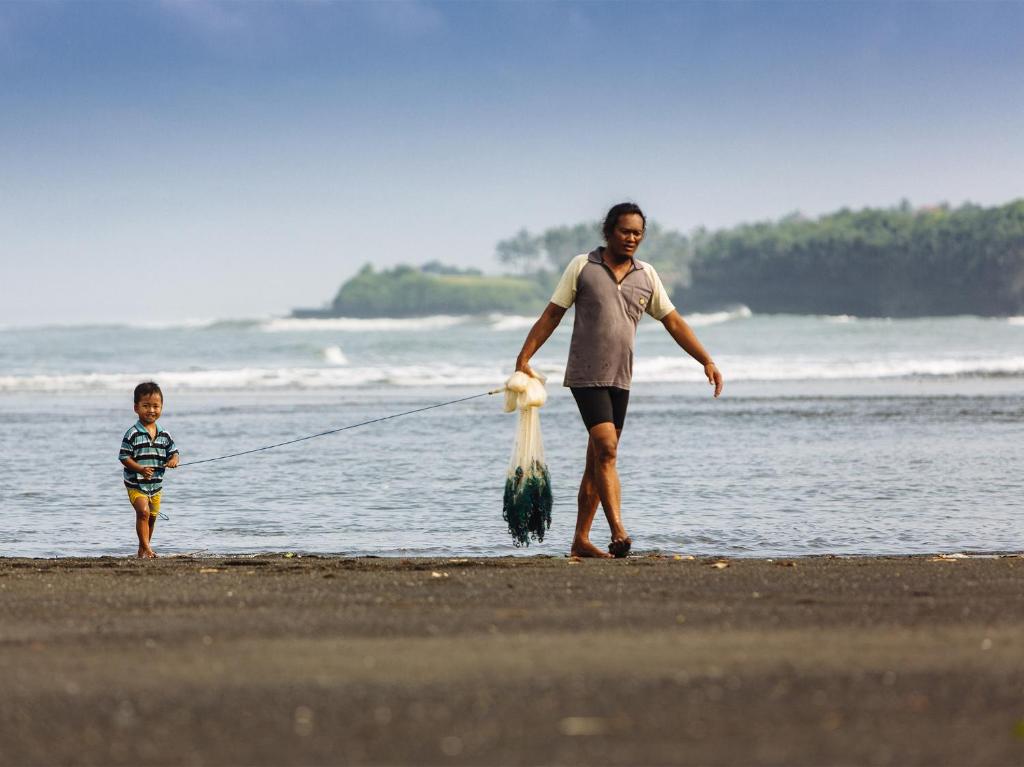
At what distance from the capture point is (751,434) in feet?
47.8

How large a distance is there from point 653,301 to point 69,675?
4.21 meters

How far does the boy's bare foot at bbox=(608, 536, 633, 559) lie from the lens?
727 centimetres

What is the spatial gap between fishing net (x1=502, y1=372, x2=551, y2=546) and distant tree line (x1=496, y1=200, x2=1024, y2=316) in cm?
10505

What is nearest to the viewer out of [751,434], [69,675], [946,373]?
[69,675]

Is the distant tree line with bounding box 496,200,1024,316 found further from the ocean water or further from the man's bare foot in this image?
the man's bare foot

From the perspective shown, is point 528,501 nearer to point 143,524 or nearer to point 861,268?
point 143,524

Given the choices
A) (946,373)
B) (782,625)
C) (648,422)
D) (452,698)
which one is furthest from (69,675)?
(946,373)

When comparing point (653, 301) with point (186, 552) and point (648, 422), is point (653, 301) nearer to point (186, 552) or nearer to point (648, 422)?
point (186, 552)

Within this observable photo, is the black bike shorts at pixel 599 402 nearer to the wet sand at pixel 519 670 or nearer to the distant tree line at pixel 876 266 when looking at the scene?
the wet sand at pixel 519 670

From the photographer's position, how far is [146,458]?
8523mm

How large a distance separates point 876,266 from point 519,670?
114m

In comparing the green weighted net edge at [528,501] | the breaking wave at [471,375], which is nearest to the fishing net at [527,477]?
the green weighted net edge at [528,501]

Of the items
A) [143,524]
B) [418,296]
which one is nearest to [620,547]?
[143,524]

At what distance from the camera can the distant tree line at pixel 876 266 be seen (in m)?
110
